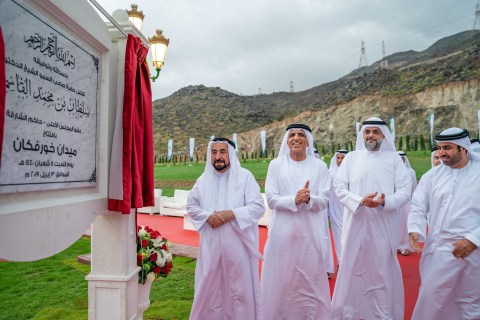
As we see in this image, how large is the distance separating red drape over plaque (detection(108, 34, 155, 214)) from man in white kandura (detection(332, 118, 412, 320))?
2.19 metres

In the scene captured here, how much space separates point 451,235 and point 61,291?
15.3ft

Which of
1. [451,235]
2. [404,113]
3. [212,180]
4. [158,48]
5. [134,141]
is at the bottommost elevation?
[451,235]

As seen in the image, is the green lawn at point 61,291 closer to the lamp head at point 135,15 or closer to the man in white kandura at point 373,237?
the man in white kandura at point 373,237

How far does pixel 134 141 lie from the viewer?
248cm

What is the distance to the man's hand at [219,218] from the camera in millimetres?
3088

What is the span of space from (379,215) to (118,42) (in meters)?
3.03

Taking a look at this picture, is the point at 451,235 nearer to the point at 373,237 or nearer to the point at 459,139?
the point at 373,237

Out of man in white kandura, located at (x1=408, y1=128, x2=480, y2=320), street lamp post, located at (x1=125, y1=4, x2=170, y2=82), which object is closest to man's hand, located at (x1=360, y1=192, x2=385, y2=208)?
man in white kandura, located at (x1=408, y1=128, x2=480, y2=320)

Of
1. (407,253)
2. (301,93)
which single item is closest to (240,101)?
(301,93)

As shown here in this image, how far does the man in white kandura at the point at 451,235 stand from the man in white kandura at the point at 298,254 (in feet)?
2.98

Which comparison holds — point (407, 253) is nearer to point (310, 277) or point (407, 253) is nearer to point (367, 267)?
point (367, 267)

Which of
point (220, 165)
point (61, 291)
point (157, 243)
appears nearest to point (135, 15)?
point (220, 165)

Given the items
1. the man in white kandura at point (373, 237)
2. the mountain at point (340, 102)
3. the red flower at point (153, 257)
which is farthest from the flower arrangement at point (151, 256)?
the mountain at point (340, 102)

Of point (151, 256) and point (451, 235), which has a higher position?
point (451, 235)
